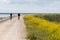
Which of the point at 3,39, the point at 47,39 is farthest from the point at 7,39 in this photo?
the point at 47,39

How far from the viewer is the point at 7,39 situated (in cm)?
1459

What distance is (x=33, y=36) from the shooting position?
567 inches

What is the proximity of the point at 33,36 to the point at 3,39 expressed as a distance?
6.59 ft

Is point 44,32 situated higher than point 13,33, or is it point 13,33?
point 44,32

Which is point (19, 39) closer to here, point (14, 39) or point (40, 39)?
point (14, 39)

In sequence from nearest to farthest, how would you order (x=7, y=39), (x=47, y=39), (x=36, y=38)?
(x=47, y=39), (x=36, y=38), (x=7, y=39)

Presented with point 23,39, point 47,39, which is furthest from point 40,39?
point 23,39

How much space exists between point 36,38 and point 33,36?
0.73 meters

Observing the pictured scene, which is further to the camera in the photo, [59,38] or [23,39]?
[23,39]

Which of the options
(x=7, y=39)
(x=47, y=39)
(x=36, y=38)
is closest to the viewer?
(x=47, y=39)

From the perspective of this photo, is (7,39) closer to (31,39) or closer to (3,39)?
(3,39)

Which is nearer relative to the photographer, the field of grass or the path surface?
the field of grass

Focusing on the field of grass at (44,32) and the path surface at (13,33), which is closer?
the field of grass at (44,32)

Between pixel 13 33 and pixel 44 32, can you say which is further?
pixel 13 33
